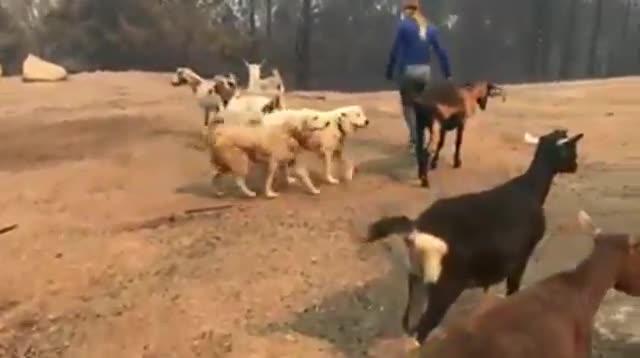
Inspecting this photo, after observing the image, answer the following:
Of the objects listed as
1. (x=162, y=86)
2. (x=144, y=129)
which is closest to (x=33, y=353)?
(x=144, y=129)

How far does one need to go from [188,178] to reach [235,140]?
6.09ft

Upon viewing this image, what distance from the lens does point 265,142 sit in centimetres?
1199

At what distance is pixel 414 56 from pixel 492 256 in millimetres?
5921

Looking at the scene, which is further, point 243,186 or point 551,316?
point 243,186

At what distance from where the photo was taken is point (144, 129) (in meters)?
17.4

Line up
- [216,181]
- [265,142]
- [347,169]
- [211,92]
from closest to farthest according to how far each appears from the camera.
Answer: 1. [265,142]
2. [216,181]
3. [347,169]
4. [211,92]

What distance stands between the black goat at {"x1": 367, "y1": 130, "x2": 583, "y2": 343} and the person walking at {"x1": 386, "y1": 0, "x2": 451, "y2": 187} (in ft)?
→ 16.4

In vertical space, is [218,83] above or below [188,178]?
above

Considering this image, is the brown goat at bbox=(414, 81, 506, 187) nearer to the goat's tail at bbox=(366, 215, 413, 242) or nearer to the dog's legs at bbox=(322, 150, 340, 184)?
the dog's legs at bbox=(322, 150, 340, 184)

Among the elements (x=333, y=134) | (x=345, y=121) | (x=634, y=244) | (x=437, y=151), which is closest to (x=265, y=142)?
(x=333, y=134)

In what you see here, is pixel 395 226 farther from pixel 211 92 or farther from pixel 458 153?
pixel 211 92

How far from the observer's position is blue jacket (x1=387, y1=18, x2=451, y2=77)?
1284cm

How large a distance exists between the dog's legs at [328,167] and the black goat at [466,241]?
4.64 metres

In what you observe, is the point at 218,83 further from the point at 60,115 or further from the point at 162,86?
the point at 162,86
